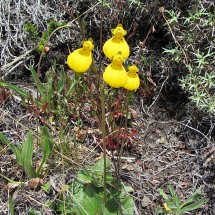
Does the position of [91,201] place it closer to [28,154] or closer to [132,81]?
[28,154]

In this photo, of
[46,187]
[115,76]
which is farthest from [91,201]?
[115,76]

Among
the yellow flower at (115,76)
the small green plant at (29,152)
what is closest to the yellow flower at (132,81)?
the yellow flower at (115,76)

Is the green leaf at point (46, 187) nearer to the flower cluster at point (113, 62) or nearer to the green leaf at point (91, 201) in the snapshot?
the green leaf at point (91, 201)

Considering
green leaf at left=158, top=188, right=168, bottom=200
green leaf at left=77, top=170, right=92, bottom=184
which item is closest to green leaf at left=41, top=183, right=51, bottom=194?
green leaf at left=77, top=170, right=92, bottom=184

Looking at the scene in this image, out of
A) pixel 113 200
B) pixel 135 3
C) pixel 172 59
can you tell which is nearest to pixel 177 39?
pixel 172 59

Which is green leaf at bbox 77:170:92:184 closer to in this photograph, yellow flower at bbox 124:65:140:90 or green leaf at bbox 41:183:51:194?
green leaf at bbox 41:183:51:194

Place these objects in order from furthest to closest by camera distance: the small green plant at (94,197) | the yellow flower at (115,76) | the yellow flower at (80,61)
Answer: the small green plant at (94,197) → the yellow flower at (80,61) → the yellow flower at (115,76)
